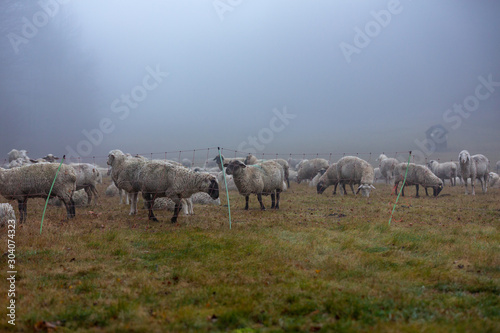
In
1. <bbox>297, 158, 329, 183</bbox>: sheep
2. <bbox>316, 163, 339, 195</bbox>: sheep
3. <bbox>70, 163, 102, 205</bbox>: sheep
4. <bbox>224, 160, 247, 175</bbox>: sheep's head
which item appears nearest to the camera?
<bbox>224, 160, 247, 175</bbox>: sheep's head

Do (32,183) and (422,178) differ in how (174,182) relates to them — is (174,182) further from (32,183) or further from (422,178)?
(422,178)

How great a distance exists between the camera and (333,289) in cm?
573

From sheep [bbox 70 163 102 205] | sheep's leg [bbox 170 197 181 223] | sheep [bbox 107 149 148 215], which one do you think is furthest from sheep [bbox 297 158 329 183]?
sheep's leg [bbox 170 197 181 223]

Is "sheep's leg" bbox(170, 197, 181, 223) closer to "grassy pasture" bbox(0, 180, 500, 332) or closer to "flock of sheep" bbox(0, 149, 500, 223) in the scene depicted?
"flock of sheep" bbox(0, 149, 500, 223)

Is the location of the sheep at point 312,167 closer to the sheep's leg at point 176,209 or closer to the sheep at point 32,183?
the sheep's leg at point 176,209

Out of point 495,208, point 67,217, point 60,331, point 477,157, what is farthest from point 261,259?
point 477,157

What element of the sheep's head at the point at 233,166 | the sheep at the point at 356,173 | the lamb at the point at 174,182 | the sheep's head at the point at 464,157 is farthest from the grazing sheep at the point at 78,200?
the sheep's head at the point at 464,157

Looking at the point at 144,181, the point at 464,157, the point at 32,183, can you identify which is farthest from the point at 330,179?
the point at 32,183

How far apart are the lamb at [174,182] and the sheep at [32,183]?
2.88m

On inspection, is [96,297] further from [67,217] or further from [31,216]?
[31,216]

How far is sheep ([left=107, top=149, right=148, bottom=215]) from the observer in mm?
13125

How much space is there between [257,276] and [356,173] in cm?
1668

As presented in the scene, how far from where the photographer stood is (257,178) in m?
14.9

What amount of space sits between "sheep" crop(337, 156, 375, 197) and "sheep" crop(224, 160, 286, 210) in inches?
295
